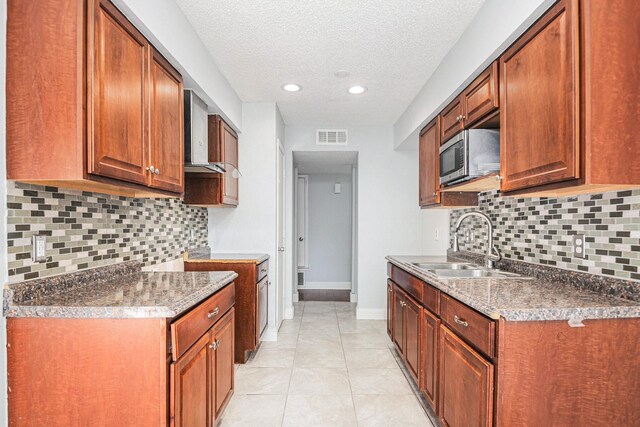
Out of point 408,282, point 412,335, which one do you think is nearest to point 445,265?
point 408,282

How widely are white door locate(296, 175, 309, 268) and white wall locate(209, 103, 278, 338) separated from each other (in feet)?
8.48

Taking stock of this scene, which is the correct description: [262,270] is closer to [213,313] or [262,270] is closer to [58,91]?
[213,313]

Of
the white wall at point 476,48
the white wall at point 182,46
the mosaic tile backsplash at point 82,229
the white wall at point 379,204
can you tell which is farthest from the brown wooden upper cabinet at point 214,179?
the white wall at point 476,48

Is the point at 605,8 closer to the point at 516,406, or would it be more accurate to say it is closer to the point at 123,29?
the point at 516,406

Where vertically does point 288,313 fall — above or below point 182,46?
below

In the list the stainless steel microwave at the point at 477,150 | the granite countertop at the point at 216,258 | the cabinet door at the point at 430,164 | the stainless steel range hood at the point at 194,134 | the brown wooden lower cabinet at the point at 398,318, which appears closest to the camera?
the stainless steel microwave at the point at 477,150

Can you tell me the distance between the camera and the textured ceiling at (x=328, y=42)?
207cm

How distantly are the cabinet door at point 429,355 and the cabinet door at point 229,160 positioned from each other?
6.39 ft

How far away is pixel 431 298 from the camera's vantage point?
2.18 metres

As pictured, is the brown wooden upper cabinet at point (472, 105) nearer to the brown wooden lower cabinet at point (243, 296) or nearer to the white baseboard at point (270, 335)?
the brown wooden lower cabinet at point (243, 296)

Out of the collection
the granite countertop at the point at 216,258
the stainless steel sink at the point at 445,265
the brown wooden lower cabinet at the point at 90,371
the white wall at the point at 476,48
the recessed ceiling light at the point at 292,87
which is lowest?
the brown wooden lower cabinet at the point at 90,371

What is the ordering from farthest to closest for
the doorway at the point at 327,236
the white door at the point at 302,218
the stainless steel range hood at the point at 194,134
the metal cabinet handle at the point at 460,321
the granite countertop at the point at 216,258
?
the doorway at the point at 327,236 < the white door at the point at 302,218 < the granite countertop at the point at 216,258 < the stainless steel range hood at the point at 194,134 < the metal cabinet handle at the point at 460,321

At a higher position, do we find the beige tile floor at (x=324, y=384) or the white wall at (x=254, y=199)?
the white wall at (x=254, y=199)

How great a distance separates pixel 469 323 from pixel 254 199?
258 cm
